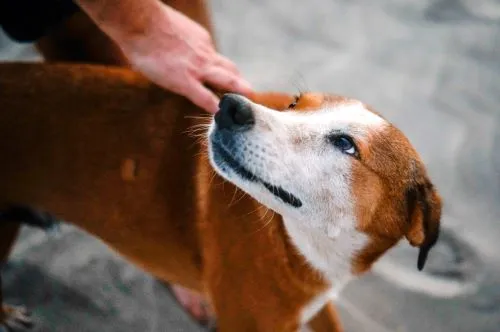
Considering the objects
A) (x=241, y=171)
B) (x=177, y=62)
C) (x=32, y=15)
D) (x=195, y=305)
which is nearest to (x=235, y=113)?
(x=241, y=171)

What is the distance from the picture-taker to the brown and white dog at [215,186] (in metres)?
1.08

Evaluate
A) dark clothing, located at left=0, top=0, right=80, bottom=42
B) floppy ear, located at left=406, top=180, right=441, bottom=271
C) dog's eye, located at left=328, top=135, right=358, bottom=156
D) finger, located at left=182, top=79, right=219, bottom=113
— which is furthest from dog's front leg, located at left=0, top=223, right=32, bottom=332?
floppy ear, located at left=406, top=180, right=441, bottom=271

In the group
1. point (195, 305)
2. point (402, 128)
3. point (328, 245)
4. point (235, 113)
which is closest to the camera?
point (235, 113)

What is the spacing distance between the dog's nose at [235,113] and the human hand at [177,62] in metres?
0.21

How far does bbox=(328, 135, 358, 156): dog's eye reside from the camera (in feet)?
3.54

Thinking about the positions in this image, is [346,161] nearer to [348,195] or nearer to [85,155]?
[348,195]

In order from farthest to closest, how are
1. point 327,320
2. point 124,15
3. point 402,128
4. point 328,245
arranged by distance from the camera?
1. point 402,128
2. point 327,320
3. point 124,15
4. point 328,245

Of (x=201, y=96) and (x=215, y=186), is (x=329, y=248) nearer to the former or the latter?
(x=215, y=186)

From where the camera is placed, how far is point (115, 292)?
5.54ft

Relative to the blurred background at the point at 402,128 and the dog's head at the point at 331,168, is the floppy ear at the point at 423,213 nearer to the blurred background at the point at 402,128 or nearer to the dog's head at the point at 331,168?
the dog's head at the point at 331,168

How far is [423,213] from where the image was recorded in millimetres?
1120

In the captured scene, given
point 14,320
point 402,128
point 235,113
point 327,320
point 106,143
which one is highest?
point 235,113

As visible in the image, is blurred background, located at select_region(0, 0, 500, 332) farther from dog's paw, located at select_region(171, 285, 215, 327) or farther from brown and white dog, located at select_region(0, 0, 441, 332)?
brown and white dog, located at select_region(0, 0, 441, 332)

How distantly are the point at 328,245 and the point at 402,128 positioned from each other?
3.19 ft
